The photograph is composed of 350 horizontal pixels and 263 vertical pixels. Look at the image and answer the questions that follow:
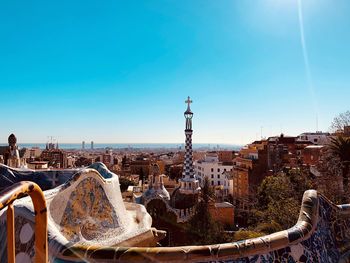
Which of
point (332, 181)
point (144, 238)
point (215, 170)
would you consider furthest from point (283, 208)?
point (215, 170)

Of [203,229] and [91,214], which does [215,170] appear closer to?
[203,229]

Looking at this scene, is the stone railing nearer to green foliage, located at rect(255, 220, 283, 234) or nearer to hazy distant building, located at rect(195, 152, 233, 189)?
green foliage, located at rect(255, 220, 283, 234)

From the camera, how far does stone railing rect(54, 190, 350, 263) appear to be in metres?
1.79

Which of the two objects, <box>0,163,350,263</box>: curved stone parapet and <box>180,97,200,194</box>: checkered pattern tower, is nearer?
<box>0,163,350,263</box>: curved stone parapet

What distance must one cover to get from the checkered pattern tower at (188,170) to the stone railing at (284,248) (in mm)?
10823

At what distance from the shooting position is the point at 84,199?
4477mm

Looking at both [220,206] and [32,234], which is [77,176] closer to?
[32,234]

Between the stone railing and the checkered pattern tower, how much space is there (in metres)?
10.8

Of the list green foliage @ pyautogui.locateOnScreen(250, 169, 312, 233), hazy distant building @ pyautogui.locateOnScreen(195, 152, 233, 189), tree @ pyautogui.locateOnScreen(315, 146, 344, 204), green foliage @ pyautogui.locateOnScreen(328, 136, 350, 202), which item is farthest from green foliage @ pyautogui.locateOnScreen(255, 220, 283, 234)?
hazy distant building @ pyautogui.locateOnScreen(195, 152, 233, 189)

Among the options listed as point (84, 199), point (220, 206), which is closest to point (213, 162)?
point (220, 206)

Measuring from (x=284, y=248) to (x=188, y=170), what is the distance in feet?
38.4

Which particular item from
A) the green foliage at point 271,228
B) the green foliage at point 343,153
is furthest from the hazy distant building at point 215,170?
the green foliage at point 271,228

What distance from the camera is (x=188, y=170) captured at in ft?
45.3

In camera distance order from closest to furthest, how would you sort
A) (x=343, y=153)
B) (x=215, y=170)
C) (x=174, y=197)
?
(x=343, y=153) → (x=174, y=197) → (x=215, y=170)
